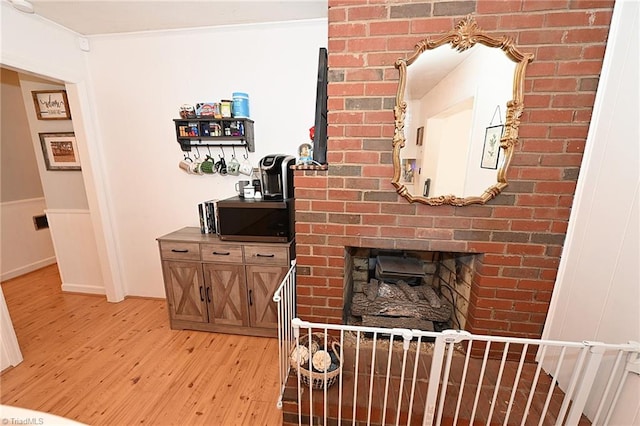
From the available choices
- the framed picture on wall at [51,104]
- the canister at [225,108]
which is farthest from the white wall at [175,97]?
the framed picture on wall at [51,104]

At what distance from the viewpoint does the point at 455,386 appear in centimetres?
146

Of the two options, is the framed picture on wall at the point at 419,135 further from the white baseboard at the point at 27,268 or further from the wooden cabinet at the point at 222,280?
the white baseboard at the point at 27,268

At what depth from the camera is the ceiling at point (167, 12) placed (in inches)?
69.4

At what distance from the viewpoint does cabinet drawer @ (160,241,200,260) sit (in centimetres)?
208

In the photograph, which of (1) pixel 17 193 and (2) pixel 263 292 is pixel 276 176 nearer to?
(2) pixel 263 292

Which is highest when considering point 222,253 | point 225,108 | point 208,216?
point 225,108

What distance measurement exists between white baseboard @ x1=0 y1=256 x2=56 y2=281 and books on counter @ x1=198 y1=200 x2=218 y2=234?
9.90ft

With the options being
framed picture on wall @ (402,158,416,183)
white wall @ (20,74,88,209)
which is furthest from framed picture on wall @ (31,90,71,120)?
framed picture on wall @ (402,158,416,183)

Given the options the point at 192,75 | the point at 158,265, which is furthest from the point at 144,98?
the point at 158,265

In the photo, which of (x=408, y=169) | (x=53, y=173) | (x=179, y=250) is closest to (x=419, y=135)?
(x=408, y=169)

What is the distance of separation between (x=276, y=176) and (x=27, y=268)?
3.87 metres

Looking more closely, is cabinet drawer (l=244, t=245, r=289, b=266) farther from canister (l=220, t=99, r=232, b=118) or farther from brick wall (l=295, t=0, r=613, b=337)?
canister (l=220, t=99, r=232, b=118)

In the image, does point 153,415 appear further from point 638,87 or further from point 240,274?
point 638,87

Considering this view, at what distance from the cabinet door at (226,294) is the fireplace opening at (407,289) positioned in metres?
0.86
